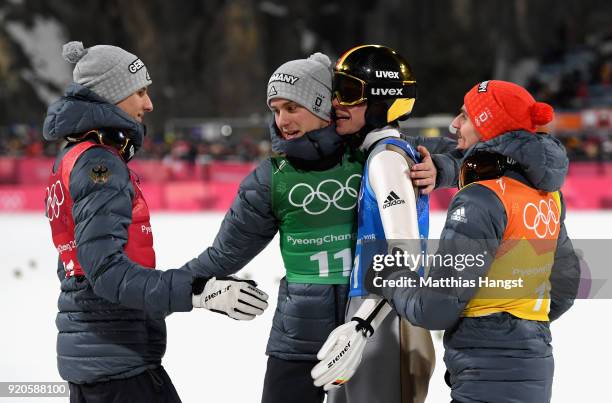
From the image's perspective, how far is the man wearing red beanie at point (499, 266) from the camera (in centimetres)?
251

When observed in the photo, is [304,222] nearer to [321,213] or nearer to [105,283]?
[321,213]

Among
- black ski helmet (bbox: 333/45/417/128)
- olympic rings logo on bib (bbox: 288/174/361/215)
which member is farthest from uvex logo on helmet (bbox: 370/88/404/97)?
olympic rings logo on bib (bbox: 288/174/361/215)

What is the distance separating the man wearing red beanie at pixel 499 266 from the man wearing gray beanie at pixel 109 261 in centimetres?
57

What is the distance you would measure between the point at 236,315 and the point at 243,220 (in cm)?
69

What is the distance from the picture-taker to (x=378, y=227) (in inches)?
114

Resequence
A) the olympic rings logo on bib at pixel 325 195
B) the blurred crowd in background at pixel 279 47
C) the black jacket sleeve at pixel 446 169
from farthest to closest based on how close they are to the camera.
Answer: the blurred crowd in background at pixel 279 47 → the black jacket sleeve at pixel 446 169 → the olympic rings logo on bib at pixel 325 195

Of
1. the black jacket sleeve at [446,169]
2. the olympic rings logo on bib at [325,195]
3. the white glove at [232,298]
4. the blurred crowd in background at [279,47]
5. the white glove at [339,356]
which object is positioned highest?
the blurred crowd in background at [279,47]

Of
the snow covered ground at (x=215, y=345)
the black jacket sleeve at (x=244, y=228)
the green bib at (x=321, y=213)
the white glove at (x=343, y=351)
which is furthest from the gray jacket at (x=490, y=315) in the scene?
the snow covered ground at (x=215, y=345)

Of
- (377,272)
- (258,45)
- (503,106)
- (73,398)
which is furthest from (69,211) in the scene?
(258,45)

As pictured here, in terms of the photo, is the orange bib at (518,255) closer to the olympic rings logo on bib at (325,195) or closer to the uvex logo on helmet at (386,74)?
the olympic rings logo on bib at (325,195)

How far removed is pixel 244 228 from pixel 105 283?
2.44 ft

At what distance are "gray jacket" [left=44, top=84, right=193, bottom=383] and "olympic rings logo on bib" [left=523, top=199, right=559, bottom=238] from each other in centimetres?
107

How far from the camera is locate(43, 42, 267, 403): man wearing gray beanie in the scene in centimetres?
254

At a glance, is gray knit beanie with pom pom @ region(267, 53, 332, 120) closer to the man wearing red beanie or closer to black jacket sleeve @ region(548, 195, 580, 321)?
the man wearing red beanie
